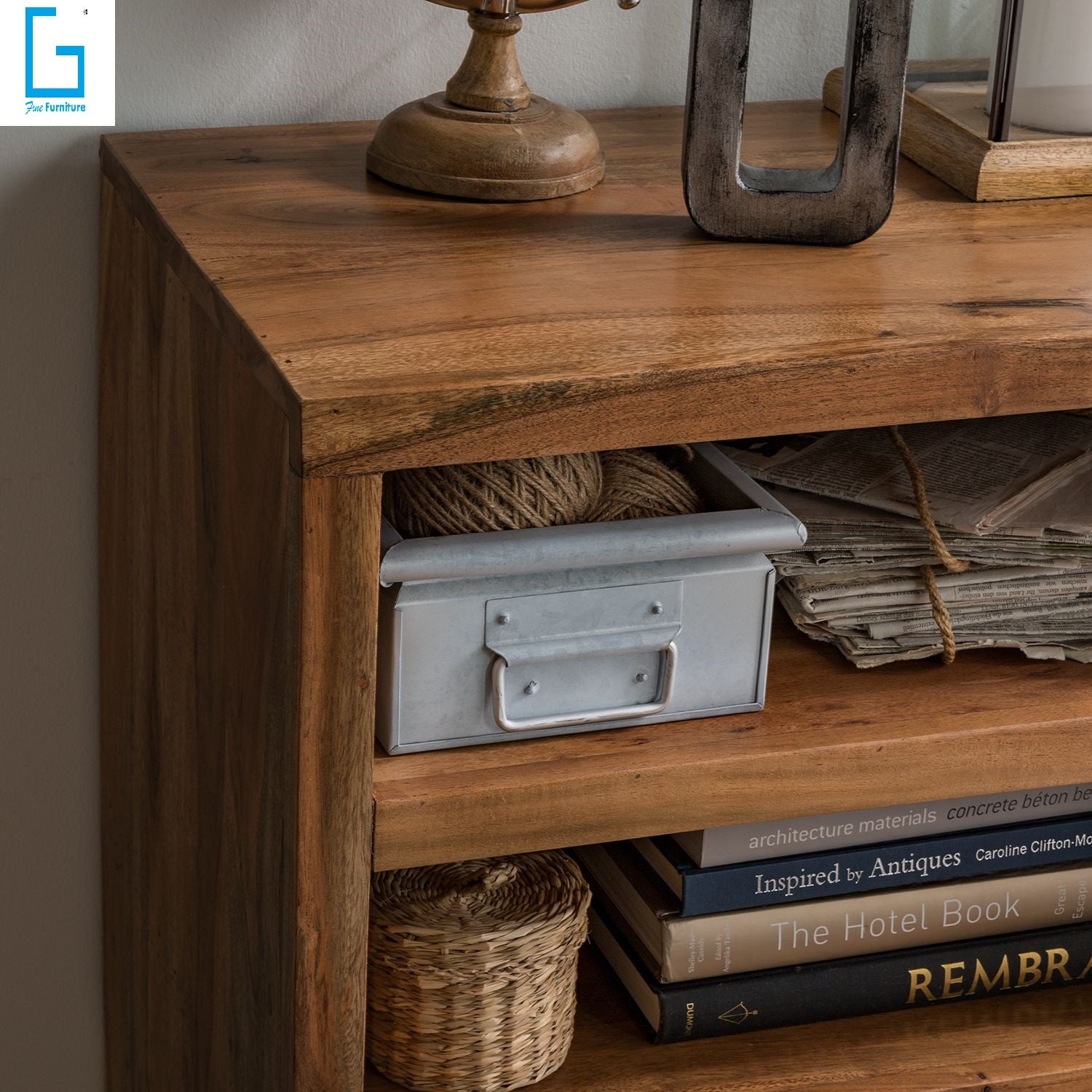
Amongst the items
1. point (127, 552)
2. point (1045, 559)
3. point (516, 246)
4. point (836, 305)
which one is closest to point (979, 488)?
point (1045, 559)

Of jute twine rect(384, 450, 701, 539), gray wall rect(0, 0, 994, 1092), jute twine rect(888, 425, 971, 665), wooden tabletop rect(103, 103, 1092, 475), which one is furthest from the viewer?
gray wall rect(0, 0, 994, 1092)

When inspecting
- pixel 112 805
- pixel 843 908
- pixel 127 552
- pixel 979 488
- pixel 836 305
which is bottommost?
pixel 112 805

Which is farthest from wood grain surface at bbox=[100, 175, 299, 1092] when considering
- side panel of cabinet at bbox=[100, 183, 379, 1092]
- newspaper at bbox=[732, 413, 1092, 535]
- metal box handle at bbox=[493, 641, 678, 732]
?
newspaper at bbox=[732, 413, 1092, 535]

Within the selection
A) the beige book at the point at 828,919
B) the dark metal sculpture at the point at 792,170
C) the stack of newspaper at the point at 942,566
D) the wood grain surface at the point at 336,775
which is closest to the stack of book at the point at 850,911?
the beige book at the point at 828,919

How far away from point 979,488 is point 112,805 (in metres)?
0.69

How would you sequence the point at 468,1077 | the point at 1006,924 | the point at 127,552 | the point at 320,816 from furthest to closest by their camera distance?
the point at 127,552
the point at 1006,924
the point at 468,1077
the point at 320,816

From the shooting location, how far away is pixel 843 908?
93 centimetres

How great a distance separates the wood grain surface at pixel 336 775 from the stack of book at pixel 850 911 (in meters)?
0.21

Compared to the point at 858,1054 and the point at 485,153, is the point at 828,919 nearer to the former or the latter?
the point at 858,1054

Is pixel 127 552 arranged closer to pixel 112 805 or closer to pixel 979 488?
pixel 112 805

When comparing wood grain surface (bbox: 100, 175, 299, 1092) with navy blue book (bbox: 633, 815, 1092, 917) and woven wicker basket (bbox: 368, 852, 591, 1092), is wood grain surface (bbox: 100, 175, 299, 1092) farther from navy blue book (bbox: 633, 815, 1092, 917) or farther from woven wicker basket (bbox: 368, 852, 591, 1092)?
navy blue book (bbox: 633, 815, 1092, 917)

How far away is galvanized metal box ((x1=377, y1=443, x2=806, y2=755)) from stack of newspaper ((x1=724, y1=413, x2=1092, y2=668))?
92 mm

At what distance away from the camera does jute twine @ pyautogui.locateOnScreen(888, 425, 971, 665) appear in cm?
88

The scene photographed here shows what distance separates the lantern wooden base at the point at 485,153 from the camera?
913 millimetres
